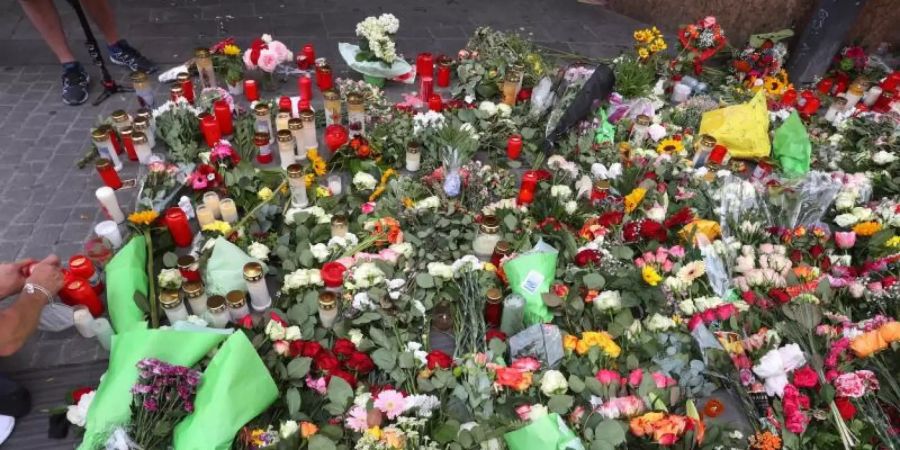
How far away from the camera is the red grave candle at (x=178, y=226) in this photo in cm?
Result: 261

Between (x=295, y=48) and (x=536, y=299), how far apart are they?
3.57m

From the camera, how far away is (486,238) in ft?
8.68

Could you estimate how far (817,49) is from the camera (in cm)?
464

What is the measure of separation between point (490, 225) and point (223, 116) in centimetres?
194

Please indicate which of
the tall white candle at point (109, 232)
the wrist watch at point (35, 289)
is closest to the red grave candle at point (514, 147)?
the tall white candle at point (109, 232)

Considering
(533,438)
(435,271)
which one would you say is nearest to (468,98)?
(435,271)

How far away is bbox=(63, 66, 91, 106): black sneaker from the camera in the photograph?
3764 mm

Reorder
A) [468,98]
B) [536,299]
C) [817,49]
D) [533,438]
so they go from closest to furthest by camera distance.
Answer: [533,438] < [536,299] < [468,98] < [817,49]

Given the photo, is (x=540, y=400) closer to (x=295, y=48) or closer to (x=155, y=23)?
(x=295, y=48)

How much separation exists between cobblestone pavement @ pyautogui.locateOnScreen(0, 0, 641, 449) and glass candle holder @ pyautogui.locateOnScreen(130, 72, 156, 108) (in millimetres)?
321

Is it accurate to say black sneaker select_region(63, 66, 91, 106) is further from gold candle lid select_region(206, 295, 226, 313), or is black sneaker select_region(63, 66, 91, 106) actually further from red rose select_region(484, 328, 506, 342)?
red rose select_region(484, 328, 506, 342)

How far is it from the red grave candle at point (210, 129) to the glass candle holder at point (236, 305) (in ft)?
4.45

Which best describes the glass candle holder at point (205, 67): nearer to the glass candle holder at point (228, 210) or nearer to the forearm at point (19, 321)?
the glass candle holder at point (228, 210)

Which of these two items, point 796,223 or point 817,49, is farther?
point 817,49
